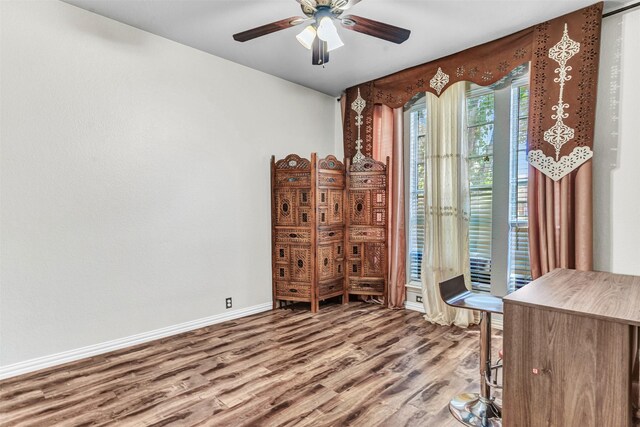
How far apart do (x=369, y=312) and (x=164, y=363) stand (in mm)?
2154

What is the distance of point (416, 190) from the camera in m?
3.91

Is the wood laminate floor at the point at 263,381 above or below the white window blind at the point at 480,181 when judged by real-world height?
below

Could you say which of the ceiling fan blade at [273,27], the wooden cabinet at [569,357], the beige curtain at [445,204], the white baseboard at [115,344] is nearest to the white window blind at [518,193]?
the beige curtain at [445,204]

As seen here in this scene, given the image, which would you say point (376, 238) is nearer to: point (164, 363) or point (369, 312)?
point (369, 312)

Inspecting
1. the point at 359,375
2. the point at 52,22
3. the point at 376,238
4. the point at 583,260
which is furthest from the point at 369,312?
the point at 52,22

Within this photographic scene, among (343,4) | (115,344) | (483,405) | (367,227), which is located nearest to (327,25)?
(343,4)

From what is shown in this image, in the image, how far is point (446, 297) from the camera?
77.6 inches

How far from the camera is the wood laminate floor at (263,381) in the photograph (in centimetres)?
193

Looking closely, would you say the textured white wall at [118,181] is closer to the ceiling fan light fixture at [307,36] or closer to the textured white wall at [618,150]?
the ceiling fan light fixture at [307,36]

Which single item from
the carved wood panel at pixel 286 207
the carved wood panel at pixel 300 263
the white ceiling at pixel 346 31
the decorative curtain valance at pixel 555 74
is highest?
the white ceiling at pixel 346 31

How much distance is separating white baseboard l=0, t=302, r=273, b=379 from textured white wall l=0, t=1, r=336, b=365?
0.05 m

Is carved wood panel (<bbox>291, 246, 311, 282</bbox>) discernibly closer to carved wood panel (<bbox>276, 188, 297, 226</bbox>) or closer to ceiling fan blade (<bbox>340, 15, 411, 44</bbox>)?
carved wood panel (<bbox>276, 188, 297, 226</bbox>)

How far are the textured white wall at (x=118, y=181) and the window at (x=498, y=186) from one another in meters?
2.28

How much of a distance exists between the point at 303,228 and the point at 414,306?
63.4 inches
